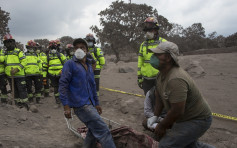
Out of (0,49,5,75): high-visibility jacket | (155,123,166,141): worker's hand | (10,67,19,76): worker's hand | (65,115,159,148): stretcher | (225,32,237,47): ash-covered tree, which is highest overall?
(225,32,237,47): ash-covered tree

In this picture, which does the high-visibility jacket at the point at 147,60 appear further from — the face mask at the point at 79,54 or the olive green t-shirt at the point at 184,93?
the olive green t-shirt at the point at 184,93

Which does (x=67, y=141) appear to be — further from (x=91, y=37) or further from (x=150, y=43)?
(x=91, y=37)

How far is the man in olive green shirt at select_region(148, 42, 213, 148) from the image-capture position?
2.08 metres

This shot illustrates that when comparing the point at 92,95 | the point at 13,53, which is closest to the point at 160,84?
the point at 92,95

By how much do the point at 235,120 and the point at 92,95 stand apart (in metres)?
3.49

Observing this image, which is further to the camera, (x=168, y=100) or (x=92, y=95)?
(x=92, y=95)

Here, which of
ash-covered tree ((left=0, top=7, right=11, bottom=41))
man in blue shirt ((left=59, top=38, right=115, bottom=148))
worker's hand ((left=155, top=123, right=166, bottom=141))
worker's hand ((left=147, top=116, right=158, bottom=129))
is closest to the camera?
worker's hand ((left=155, top=123, right=166, bottom=141))

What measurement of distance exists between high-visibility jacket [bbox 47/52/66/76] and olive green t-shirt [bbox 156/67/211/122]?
5.14 metres

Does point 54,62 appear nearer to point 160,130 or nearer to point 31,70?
point 31,70

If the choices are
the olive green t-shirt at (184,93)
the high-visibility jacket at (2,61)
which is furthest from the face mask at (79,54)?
the high-visibility jacket at (2,61)

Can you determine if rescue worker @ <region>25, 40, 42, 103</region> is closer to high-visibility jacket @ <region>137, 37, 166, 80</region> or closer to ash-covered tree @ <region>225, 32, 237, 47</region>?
high-visibility jacket @ <region>137, 37, 166, 80</region>

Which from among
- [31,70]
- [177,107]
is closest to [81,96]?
[177,107]

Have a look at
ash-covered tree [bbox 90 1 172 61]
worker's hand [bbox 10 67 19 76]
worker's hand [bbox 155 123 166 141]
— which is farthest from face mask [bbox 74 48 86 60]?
ash-covered tree [bbox 90 1 172 61]

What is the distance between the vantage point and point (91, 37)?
605cm
